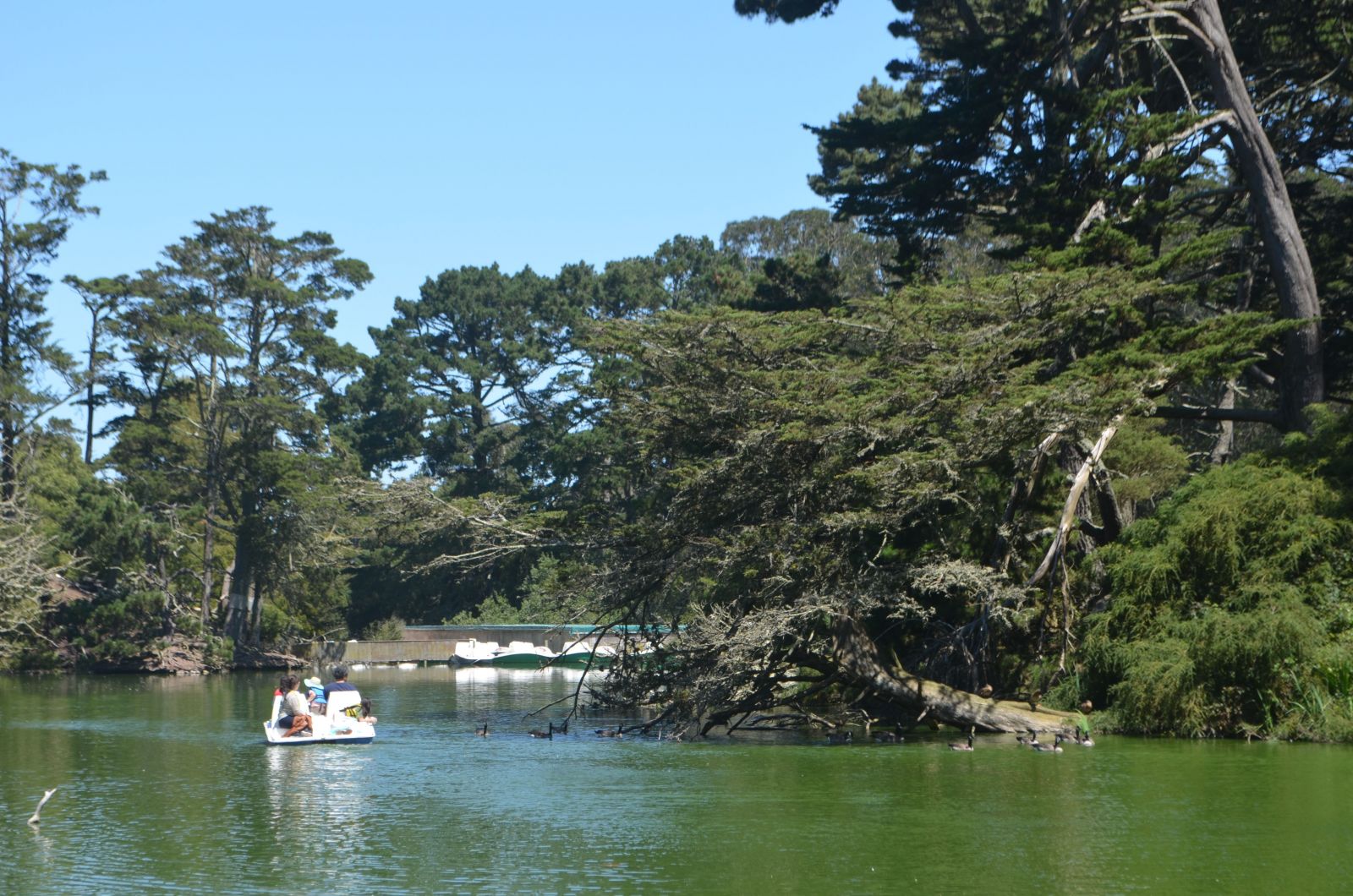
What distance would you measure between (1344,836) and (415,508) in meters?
18.4

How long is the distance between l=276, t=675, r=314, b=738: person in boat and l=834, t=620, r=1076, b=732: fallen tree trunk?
29.1ft

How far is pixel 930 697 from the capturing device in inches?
944

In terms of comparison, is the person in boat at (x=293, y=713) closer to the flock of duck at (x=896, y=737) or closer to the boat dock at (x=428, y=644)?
the flock of duck at (x=896, y=737)

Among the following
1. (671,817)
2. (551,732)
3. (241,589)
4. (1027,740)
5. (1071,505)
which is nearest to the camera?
(671,817)

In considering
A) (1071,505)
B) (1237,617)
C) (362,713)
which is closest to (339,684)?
(362,713)

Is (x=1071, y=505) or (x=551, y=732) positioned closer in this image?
(x=1071, y=505)

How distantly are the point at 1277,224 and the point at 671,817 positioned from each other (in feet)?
60.2

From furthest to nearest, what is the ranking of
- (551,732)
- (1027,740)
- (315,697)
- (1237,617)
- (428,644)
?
1. (428,644)
2. (315,697)
3. (551,732)
4. (1027,740)
5. (1237,617)

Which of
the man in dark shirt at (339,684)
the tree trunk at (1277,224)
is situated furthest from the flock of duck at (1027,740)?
the tree trunk at (1277,224)

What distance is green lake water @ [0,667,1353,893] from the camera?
42.8 feet

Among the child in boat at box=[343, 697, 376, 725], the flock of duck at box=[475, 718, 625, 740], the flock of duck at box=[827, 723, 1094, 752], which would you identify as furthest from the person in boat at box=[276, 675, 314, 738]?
the flock of duck at box=[827, 723, 1094, 752]

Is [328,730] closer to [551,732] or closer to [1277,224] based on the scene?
[551,732]

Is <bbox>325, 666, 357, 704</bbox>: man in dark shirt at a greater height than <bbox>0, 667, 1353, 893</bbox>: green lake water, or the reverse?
<bbox>325, 666, 357, 704</bbox>: man in dark shirt

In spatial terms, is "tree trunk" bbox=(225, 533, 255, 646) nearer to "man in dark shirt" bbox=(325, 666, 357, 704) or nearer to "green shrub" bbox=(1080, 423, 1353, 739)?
"man in dark shirt" bbox=(325, 666, 357, 704)
